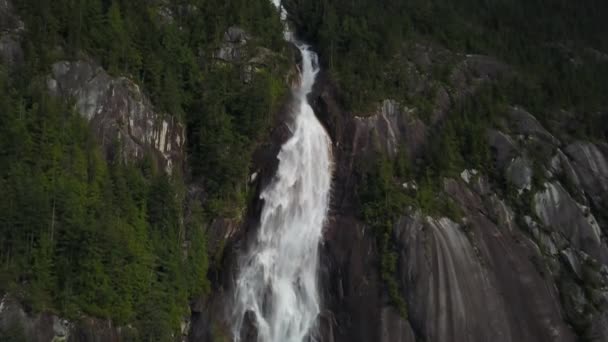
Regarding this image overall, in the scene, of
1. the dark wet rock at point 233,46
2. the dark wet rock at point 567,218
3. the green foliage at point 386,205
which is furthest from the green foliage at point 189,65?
the dark wet rock at point 567,218

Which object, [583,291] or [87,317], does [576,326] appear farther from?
[87,317]

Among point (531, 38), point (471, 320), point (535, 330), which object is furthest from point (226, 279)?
point (531, 38)

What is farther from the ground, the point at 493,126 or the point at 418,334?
the point at 493,126

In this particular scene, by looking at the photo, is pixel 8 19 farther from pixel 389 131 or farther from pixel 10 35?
pixel 389 131

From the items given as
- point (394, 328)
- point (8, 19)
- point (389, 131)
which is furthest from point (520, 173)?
point (8, 19)

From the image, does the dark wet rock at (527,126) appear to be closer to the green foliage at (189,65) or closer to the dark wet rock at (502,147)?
the dark wet rock at (502,147)
